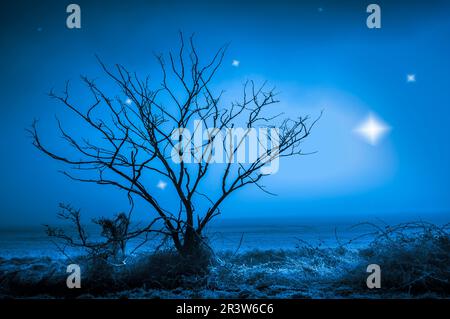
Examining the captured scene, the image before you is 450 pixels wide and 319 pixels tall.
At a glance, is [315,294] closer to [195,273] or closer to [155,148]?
[195,273]

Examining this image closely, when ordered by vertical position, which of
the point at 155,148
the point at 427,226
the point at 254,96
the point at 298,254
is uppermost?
the point at 254,96

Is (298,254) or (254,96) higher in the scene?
(254,96)

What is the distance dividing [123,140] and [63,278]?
53.6 inches

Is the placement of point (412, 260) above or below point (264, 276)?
above

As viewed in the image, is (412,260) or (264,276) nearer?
(412,260)

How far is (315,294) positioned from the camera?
10.2 ft
